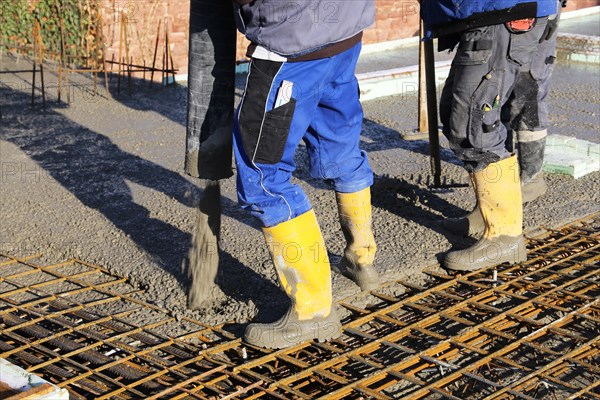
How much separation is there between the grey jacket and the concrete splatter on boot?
89.2 inches

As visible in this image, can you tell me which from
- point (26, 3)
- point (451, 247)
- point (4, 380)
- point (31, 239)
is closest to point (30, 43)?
point (26, 3)

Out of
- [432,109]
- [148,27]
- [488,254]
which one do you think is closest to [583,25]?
[148,27]

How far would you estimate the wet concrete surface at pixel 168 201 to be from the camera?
4.52 m

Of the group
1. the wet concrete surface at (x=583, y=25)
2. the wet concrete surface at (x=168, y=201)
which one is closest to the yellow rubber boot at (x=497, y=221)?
the wet concrete surface at (x=168, y=201)

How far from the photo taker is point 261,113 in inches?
139

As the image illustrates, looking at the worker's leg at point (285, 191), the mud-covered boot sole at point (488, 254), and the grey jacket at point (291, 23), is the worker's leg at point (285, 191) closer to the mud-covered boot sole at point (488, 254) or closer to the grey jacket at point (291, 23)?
the grey jacket at point (291, 23)

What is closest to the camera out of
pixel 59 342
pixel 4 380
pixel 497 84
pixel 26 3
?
pixel 4 380

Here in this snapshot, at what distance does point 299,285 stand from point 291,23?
1110mm

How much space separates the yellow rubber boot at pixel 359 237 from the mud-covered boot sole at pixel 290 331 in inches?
20.2

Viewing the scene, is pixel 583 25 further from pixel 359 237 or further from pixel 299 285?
pixel 299 285

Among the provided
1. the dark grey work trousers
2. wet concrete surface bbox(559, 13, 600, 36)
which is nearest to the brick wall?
wet concrete surface bbox(559, 13, 600, 36)

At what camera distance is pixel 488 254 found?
181 inches

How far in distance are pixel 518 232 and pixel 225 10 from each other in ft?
6.58

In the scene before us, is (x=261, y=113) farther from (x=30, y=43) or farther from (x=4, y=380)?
(x=30, y=43)
